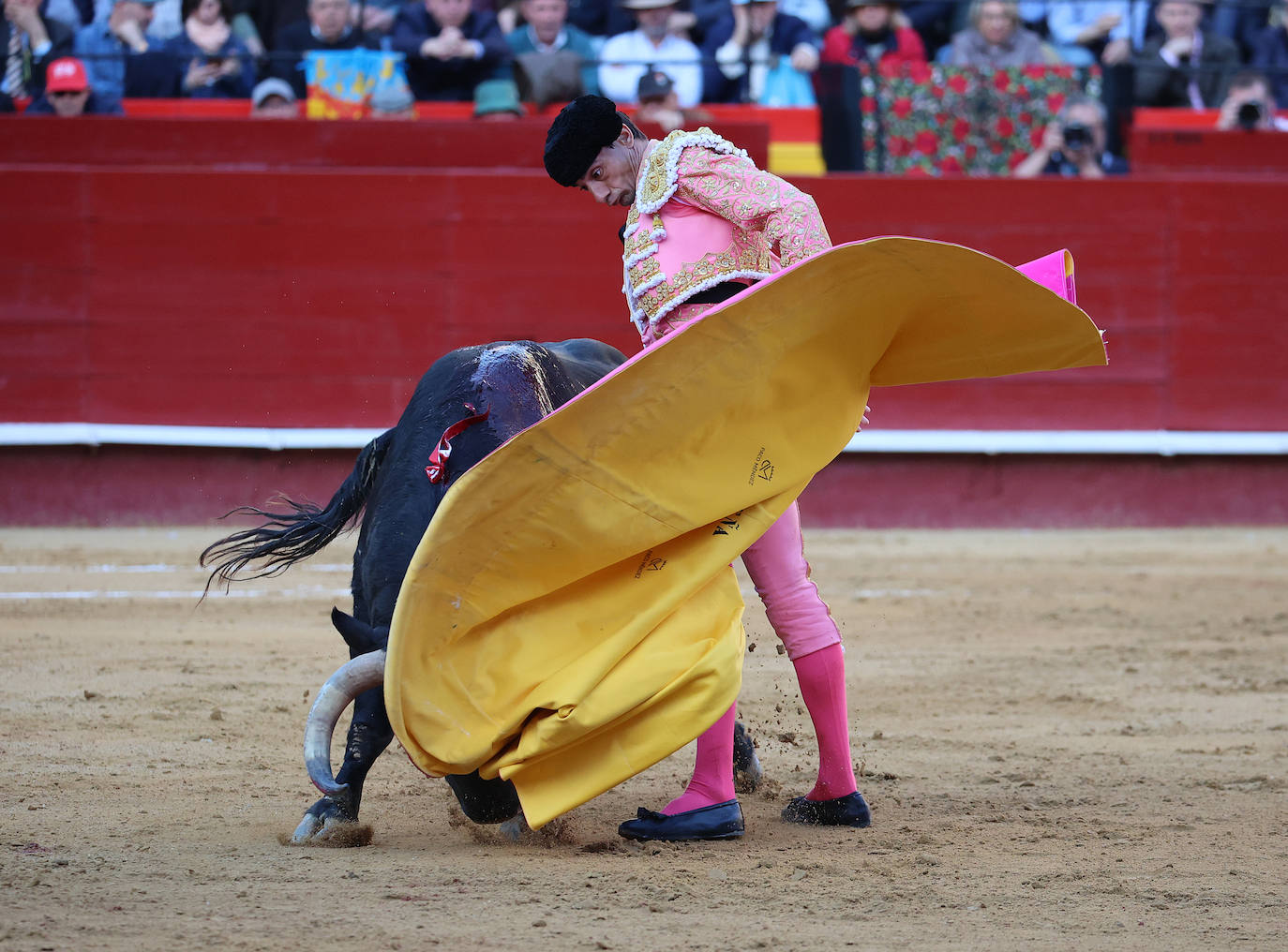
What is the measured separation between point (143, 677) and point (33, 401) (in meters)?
3.06

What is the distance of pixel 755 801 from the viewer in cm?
280

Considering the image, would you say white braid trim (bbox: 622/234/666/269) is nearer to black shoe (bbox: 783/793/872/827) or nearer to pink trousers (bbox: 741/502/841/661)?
pink trousers (bbox: 741/502/841/661)

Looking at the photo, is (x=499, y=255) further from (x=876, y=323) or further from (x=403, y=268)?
(x=876, y=323)

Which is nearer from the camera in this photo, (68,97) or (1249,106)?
(68,97)

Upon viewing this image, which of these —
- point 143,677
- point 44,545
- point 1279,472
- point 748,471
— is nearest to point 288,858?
point 748,471

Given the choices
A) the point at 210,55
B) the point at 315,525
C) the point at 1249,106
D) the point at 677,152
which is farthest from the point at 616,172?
the point at 1249,106

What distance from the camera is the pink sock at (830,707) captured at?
8.20ft

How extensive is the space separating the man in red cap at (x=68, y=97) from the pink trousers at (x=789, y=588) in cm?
486

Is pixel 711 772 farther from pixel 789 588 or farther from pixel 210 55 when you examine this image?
pixel 210 55

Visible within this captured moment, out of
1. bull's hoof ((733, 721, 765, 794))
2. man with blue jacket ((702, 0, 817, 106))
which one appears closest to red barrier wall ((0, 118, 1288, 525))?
man with blue jacket ((702, 0, 817, 106))

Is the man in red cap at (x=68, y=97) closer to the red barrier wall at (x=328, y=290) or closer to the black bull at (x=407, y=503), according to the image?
the red barrier wall at (x=328, y=290)

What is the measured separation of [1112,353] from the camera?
→ 6758mm

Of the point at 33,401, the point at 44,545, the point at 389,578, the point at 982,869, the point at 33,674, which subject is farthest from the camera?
the point at 33,401

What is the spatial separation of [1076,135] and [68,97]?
165 inches
